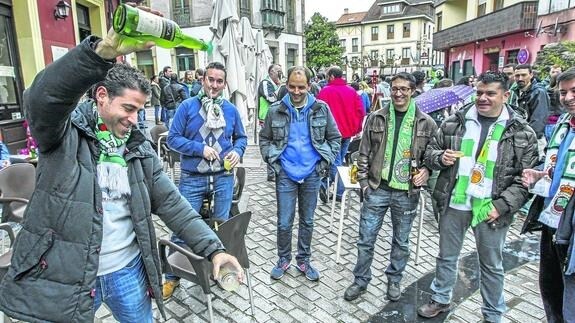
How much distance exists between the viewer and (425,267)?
13.3 feet

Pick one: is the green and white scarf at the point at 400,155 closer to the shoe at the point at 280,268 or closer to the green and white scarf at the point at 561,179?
the green and white scarf at the point at 561,179

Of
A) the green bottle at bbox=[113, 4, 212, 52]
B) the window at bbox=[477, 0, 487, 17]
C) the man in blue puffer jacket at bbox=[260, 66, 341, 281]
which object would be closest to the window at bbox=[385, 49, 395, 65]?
the window at bbox=[477, 0, 487, 17]

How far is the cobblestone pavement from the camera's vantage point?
3.16m

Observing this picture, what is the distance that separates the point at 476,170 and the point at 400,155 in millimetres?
600

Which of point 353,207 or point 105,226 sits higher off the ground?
point 105,226

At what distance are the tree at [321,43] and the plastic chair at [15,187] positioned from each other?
39.9m

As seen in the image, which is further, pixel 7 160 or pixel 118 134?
pixel 7 160

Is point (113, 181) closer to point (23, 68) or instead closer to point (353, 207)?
point (353, 207)

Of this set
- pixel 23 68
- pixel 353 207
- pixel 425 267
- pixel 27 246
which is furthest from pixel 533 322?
pixel 23 68

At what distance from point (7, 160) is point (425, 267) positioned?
4.79 meters

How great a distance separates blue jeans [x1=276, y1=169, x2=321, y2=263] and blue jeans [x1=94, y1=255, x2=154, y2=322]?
180cm

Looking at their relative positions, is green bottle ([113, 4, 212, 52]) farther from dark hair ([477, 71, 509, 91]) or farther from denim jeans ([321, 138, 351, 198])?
denim jeans ([321, 138, 351, 198])

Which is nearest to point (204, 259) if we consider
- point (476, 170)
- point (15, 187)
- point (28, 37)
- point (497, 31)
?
point (476, 170)

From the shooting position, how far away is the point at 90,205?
1579 mm
